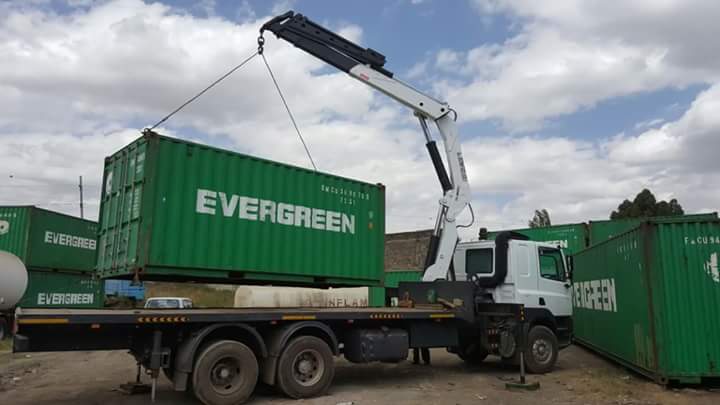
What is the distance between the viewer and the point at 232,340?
7.84 meters

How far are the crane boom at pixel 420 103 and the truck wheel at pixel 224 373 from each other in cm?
496

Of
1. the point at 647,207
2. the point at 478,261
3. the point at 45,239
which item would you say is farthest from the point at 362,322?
the point at 647,207

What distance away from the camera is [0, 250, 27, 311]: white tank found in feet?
45.4

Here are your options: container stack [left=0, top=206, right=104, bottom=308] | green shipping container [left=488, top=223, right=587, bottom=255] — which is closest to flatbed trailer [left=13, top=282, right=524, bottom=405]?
green shipping container [left=488, top=223, right=587, bottom=255]

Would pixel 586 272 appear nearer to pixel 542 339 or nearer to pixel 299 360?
pixel 542 339

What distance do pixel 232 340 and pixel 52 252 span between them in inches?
562

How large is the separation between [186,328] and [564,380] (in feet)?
23.0

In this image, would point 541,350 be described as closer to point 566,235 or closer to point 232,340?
point 232,340

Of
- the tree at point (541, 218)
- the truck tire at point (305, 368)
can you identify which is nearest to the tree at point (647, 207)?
the tree at point (541, 218)

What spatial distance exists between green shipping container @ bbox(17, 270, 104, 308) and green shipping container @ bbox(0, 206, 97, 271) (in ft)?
0.96

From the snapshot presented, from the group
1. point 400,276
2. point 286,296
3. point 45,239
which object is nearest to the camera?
point 45,239

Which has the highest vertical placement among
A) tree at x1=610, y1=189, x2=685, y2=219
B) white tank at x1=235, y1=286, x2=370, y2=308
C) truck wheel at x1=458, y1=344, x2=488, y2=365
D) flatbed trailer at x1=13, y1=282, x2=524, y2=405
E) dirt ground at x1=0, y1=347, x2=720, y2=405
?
tree at x1=610, y1=189, x2=685, y2=219

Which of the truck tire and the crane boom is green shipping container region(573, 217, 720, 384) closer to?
the crane boom

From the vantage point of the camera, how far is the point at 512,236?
452 inches
